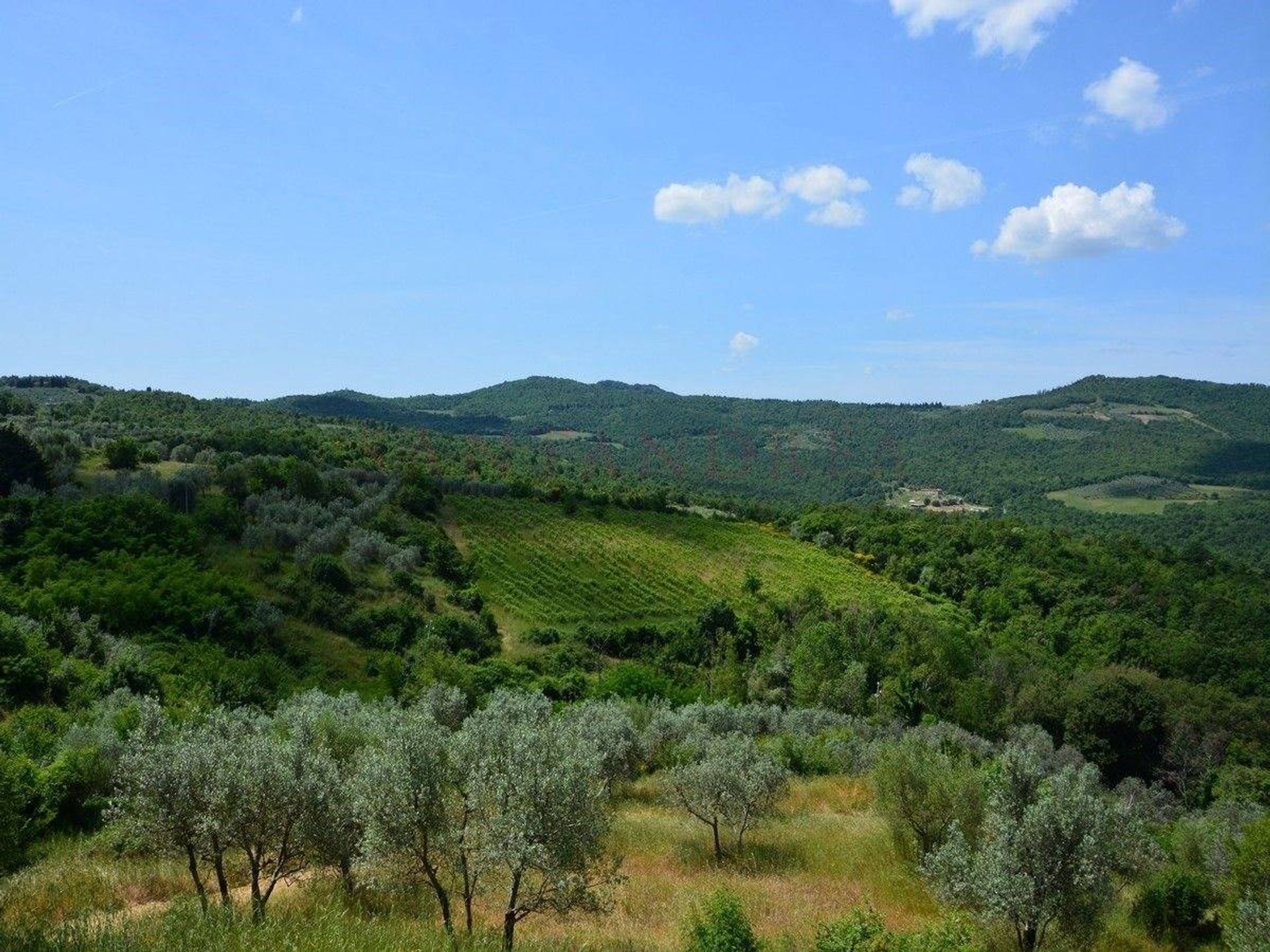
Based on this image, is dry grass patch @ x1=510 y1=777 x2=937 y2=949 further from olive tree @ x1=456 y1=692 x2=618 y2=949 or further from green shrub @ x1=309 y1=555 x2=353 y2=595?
green shrub @ x1=309 y1=555 x2=353 y2=595

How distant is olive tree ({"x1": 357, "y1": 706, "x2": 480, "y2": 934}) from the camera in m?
12.4

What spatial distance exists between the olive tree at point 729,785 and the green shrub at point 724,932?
8.29m

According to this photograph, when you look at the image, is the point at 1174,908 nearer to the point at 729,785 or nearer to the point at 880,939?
the point at 729,785

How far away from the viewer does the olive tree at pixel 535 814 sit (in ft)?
39.1

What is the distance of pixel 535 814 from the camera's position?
12008 mm

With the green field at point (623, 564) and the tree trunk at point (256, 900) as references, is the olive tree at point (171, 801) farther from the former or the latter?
the green field at point (623, 564)

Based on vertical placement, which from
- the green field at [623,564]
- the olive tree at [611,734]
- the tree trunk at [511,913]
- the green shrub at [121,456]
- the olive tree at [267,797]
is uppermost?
the green shrub at [121,456]

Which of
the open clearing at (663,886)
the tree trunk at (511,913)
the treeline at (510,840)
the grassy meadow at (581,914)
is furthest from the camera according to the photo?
the open clearing at (663,886)

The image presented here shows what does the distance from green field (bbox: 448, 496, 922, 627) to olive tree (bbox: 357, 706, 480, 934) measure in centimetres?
5609

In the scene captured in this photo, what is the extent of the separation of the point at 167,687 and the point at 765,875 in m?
31.6

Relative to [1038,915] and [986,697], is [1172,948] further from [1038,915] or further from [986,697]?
[986,697]

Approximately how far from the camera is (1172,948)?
54.5ft

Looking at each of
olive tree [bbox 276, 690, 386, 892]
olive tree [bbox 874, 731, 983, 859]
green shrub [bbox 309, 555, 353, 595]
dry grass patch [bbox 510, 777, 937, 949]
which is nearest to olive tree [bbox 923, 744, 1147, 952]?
dry grass patch [bbox 510, 777, 937, 949]

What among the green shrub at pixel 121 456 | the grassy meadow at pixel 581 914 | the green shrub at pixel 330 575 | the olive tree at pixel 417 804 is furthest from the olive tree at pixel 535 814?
the green shrub at pixel 121 456
